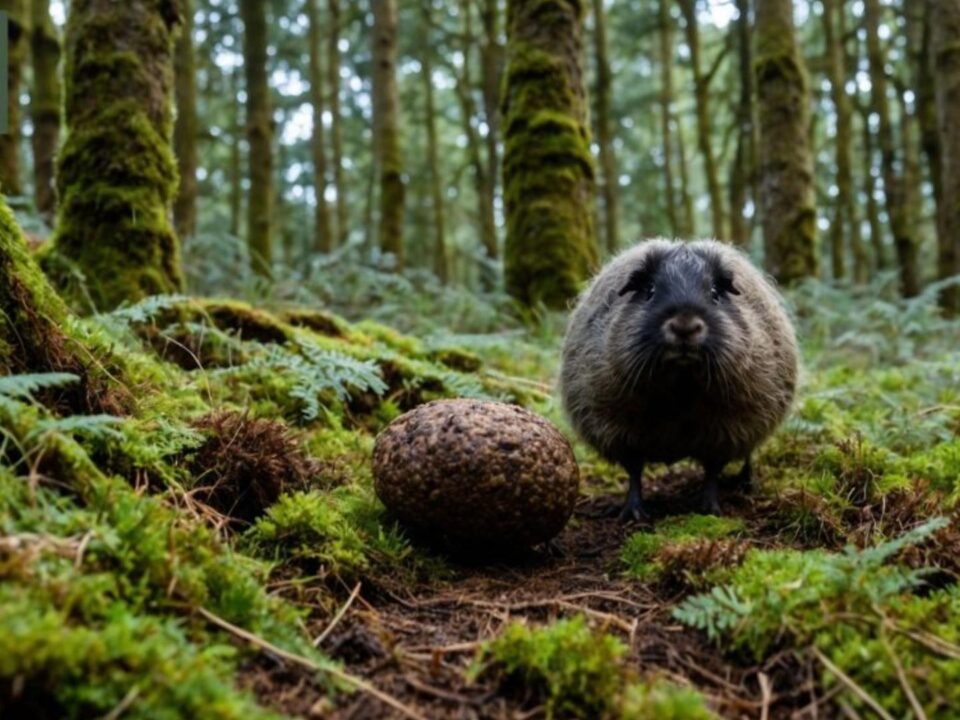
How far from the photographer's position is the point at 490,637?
2871mm

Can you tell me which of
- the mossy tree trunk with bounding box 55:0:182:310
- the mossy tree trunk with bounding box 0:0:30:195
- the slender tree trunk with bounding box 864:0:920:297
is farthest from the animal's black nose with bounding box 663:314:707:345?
the slender tree trunk with bounding box 864:0:920:297

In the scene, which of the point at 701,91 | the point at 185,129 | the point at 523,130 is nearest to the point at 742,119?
the point at 701,91

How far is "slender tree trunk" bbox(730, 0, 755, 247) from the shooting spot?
1636 centimetres

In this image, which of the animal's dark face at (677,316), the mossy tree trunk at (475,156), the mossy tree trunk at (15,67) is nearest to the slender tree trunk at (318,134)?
the mossy tree trunk at (475,156)

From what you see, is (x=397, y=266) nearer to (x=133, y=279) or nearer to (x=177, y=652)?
(x=133, y=279)

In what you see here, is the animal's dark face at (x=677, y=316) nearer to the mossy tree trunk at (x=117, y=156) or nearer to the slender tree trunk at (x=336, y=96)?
the mossy tree trunk at (x=117, y=156)

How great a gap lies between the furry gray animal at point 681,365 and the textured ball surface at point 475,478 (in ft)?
3.10

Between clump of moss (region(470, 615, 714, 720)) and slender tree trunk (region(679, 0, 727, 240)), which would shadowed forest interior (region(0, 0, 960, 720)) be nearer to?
clump of moss (region(470, 615, 714, 720))

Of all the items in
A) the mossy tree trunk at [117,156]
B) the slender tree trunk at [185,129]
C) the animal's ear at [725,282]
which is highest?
the slender tree trunk at [185,129]

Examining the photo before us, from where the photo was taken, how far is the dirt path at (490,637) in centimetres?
236

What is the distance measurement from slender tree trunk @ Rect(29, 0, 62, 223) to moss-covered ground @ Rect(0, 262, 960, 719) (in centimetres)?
843

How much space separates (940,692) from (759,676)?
1.67 ft

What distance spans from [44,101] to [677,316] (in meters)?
10.8

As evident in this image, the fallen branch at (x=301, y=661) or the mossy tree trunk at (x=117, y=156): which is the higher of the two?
the mossy tree trunk at (x=117, y=156)
